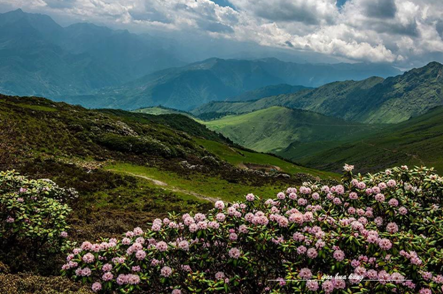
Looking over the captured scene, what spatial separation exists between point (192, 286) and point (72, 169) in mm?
27394

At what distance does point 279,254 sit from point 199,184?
31.2 meters

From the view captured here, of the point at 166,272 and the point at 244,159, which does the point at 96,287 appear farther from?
the point at 244,159

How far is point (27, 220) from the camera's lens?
11.4 m

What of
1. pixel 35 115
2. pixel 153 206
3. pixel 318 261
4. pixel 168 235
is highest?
pixel 318 261

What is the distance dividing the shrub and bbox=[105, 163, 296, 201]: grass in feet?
68.8

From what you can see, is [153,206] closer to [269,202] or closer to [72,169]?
[72,169]

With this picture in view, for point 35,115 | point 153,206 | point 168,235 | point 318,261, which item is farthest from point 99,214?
point 35,115

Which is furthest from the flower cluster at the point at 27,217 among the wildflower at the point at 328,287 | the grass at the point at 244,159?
the grass at the point at 244,159

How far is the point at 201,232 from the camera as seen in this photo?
7617mm

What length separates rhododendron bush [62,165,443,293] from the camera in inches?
268

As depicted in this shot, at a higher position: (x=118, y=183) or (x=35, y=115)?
(x=35, y=115)

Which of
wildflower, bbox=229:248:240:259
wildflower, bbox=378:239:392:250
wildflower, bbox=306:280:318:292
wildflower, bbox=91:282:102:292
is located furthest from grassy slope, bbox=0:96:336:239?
wildflower, bbox=378:239:392:250

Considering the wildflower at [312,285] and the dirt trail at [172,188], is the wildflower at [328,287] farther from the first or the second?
the dirt trail at [172,188]

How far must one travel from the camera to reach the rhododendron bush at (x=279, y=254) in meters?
6.82
